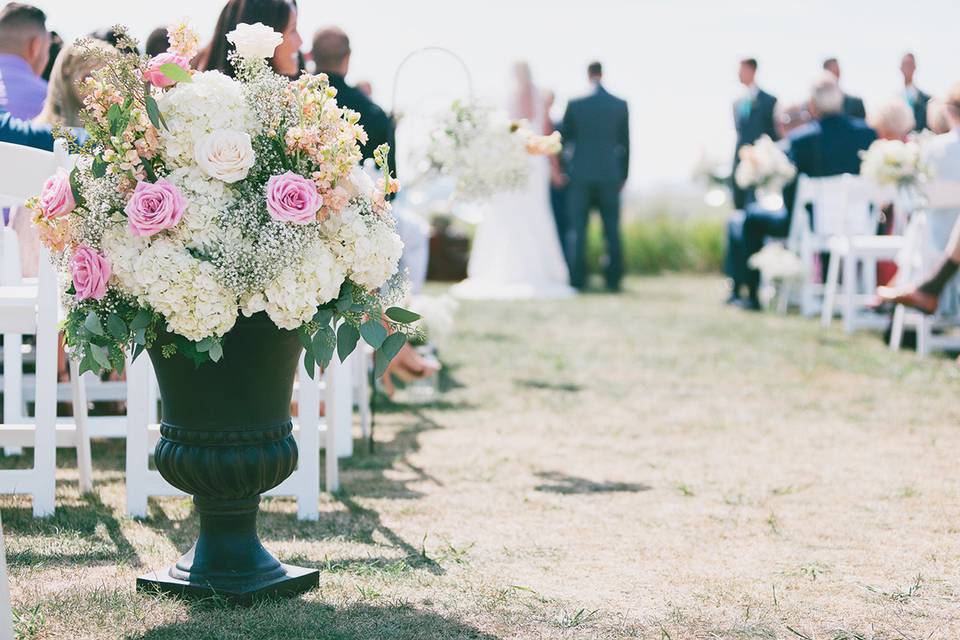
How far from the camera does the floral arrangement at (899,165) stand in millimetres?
8641

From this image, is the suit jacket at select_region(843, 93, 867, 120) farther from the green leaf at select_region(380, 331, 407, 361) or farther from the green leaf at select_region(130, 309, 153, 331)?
the green leaf at select_region(130, 309, 153, 331)

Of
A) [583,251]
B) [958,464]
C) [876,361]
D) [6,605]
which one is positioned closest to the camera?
[6,605]

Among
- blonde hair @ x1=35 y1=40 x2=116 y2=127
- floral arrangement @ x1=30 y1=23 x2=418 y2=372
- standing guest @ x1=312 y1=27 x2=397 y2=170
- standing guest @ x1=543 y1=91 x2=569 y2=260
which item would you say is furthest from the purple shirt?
standing guest @ x1=543 y1=91 x2=569 y2=260

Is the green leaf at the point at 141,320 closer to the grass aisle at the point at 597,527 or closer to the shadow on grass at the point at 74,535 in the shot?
the grass aisle at the point at 597,527

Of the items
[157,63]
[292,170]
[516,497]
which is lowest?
[516,497]

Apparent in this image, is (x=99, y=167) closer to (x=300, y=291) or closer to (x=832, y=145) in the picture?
(x=300, y=291)

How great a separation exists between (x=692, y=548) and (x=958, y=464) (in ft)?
6.10

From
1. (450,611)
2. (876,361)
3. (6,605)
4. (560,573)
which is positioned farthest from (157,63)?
(876,361)

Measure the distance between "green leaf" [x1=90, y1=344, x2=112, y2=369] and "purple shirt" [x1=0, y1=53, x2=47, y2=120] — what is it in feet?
9.57

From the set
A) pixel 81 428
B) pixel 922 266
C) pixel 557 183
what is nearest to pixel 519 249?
pixel 557 183

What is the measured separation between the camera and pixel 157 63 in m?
2.96

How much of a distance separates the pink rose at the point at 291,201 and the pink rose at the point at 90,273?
1.43 ft

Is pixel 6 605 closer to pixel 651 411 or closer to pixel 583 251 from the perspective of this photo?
pixel 651 411

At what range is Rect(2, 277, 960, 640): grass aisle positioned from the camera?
3.09 meters
